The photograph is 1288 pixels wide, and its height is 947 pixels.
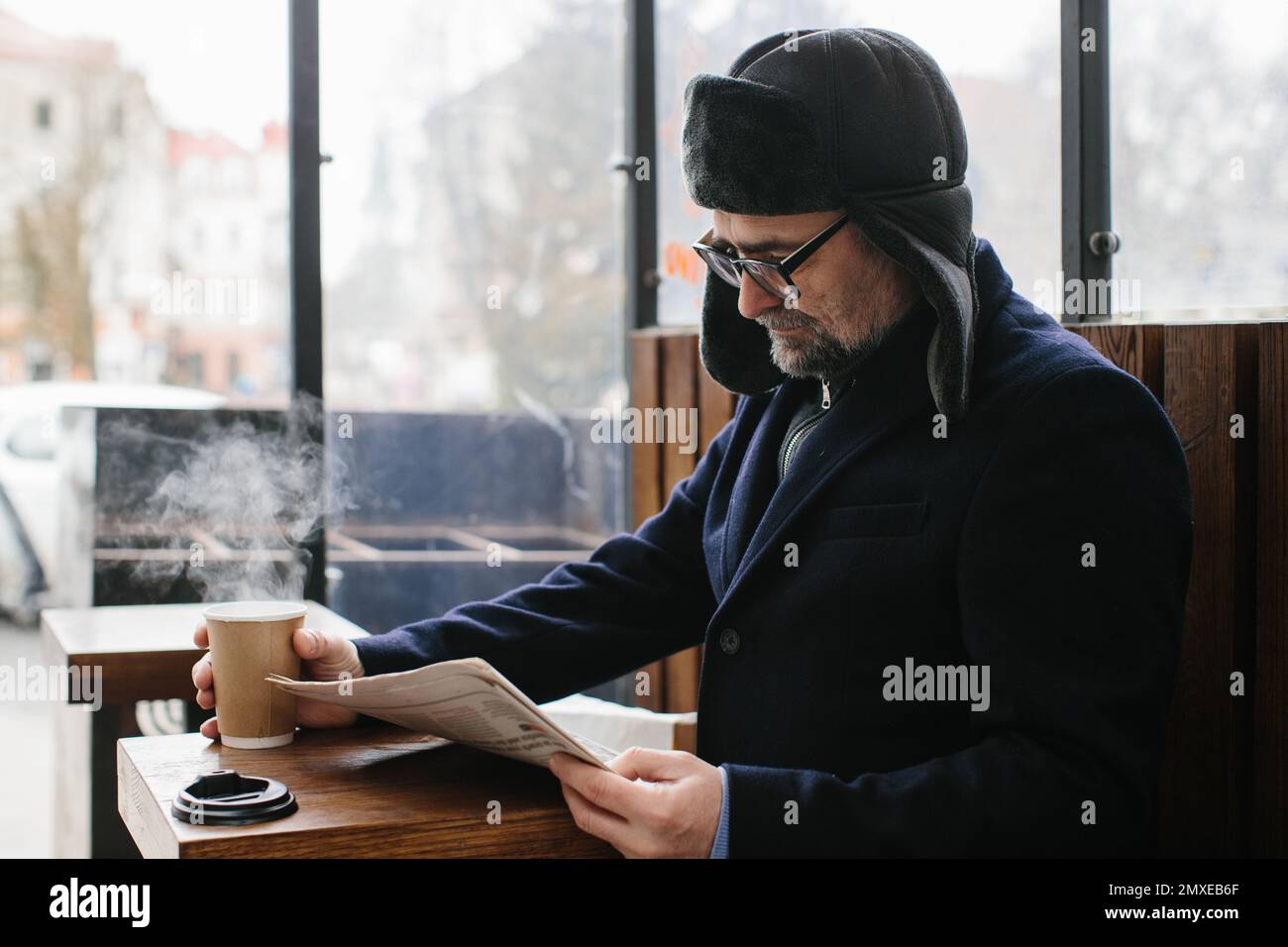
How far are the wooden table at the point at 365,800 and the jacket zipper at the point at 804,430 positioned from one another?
1.71 ft

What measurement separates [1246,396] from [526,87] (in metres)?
2.23

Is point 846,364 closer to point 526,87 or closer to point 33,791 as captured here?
point 526,87

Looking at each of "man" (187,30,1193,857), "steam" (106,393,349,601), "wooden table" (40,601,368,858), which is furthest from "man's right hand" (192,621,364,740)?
"steam" (106,393,349,601)

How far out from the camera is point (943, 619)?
1.34m

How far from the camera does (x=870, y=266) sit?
1545 mm

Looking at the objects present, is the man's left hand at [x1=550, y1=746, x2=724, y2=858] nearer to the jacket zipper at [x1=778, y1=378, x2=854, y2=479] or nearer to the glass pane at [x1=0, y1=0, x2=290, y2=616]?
the jacket zipper at [x1=778, y1=378, x2=854, y2=479]

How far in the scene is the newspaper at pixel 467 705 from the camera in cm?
114

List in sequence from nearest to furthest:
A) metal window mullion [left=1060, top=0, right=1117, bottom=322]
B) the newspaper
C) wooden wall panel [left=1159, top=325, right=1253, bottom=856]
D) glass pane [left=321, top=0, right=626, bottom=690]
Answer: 1. the newspaper
2. wooden wall panel [left=1159, top=325, right=1253, bottom=856]
3. metal window mullion [left=1060, top=0, right=1117, bottom=322]
4. glass pane [left=321, top=0, right=626, bottom=690]

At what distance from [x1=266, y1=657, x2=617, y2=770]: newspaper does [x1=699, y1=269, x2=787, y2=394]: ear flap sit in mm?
702

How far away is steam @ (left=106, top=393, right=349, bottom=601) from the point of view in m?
2.93

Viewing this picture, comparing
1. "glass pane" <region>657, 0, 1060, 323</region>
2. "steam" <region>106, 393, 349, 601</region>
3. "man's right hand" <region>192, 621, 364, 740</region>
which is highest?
"glass pane" <region>657, 0, 1060, 323</region>

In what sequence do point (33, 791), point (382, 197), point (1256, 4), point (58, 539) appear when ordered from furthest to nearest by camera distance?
point (33, 791) < point (382, 197) < point (58, 539) < point (1256, 4)

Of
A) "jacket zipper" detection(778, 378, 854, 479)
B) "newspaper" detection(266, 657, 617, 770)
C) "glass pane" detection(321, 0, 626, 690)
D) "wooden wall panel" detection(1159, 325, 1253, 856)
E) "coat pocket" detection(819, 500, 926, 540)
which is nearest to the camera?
"newspaper" detection(266, 657, 617, 770)
